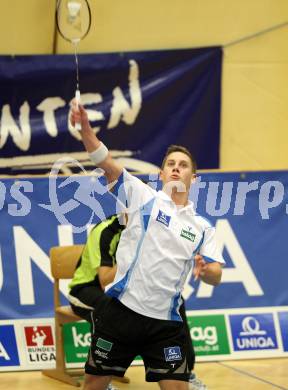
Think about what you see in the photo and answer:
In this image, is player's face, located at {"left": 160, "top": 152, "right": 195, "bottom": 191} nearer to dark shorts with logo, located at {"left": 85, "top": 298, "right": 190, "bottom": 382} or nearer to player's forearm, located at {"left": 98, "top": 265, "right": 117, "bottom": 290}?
dark shorts with logo, located at {"left": 85, "top": 298, "right": 190, "bottom": 382}

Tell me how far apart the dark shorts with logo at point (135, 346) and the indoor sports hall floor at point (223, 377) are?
2169mm

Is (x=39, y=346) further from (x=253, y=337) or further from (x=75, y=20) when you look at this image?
(x=75, y=20)

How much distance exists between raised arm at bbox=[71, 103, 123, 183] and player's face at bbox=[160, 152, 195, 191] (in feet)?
1.31

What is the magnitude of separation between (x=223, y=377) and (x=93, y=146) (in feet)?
10.9

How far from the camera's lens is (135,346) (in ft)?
16.0

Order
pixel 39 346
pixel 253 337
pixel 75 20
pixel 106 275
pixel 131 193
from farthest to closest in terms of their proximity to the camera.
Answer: pixel 253 337 → pixel 39 346 → pixel 106 275 → pixel 75 20 → pixel 131 193

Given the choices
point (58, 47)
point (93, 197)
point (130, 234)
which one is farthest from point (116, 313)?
point (58, 47)

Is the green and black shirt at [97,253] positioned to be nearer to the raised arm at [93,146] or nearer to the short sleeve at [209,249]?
the short sleeve at [209,249]

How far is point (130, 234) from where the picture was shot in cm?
493

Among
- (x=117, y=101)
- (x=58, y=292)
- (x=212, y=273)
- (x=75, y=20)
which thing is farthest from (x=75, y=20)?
(x=117, y=101)

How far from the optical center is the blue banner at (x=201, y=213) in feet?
25.9

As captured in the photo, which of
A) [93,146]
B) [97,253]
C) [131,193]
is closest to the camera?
[93,146]

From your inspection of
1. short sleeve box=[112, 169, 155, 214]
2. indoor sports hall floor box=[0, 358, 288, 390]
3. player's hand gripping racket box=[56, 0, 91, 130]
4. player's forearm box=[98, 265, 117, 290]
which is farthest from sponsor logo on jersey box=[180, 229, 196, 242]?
indoor sports hall floor box=[0, 358, 288, 390]

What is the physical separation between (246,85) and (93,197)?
9.65ft
